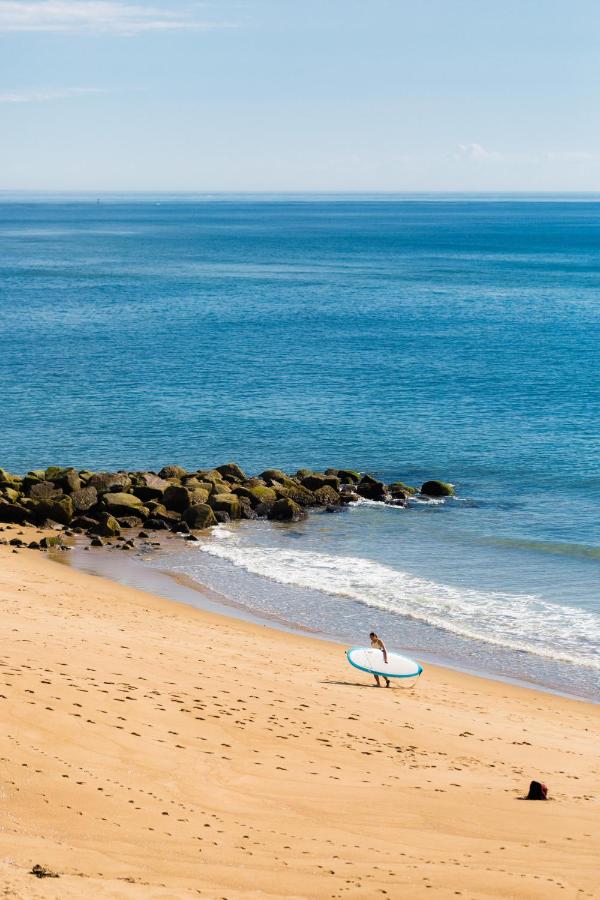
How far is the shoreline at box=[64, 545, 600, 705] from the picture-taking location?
98.3 feet

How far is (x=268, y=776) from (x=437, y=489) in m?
31.3

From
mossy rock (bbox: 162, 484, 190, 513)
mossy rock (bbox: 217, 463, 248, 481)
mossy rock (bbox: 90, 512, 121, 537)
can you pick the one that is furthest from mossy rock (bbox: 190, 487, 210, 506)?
mossy rock (bbox: 90, 512, 121, 537)

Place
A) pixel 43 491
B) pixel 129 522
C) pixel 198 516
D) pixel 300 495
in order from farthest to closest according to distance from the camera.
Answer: pixel 300 495 → pixel 43 491 → pixel 198 516 → pixel 129 522

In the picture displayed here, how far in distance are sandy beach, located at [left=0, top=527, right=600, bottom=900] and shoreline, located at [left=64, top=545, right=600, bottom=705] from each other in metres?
1.41

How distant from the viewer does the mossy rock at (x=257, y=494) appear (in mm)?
47438

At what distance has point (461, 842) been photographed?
55.7 ft

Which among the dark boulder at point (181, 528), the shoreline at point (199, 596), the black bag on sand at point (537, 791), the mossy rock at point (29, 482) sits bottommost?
the shoreline at point (199, 596)

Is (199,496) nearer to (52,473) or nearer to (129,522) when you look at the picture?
(129,522)

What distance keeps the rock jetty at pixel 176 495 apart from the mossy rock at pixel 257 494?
1.8 inches

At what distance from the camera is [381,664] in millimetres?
26703

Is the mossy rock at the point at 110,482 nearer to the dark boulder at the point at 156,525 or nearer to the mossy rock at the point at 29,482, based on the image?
the mossy rock at the point at 29,482

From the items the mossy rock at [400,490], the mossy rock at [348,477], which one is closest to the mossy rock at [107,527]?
the mossy rock at [348,477]

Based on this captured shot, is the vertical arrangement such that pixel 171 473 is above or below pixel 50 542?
above

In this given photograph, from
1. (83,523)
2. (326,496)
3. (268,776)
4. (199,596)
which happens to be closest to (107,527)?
(83,523)
